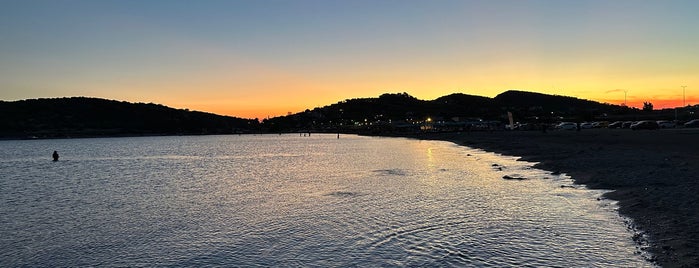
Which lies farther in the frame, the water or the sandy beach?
the water

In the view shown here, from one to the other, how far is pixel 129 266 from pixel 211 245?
239 centimetres

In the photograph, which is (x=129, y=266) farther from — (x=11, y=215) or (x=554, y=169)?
(x=554, y=169)

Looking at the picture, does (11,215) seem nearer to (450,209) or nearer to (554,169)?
(450,209)

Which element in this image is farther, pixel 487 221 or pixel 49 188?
pixel 49 188

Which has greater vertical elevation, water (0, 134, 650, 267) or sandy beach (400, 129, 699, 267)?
sandy beach (400, 129, 699, 267)

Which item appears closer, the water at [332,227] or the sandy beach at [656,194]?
the sandy beach at [656,194]

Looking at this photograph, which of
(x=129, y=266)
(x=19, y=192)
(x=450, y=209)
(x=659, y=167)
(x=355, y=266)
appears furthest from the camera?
(x=19, y=192)

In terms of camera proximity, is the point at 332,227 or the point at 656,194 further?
the point at 656,194

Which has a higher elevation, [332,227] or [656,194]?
[656,194]

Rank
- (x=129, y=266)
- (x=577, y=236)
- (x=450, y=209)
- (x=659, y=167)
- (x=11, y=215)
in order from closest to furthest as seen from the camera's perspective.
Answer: (x=129, y=266)
(x=577, y=236)
(x=450, y=209)
(x=11, y=215)
(x=659, y=167)

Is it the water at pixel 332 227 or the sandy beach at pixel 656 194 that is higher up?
the sandy beach at pixel 656 194

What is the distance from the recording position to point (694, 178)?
60.6ft

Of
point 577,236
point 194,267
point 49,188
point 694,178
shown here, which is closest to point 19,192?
point 49,188

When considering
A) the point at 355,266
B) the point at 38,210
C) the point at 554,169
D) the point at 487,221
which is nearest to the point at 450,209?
the point at 487,221
